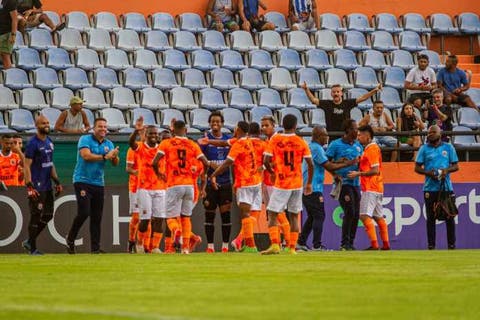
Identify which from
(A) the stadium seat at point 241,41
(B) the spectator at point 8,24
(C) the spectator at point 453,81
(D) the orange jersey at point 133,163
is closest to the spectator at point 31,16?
(B) the spectator at point 8,24

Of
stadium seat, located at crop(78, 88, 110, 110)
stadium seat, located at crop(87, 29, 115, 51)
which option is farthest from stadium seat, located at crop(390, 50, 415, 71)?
stadium seat, located at crop(78, 88, 110, 110)

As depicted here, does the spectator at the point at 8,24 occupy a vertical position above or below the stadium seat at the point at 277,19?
below

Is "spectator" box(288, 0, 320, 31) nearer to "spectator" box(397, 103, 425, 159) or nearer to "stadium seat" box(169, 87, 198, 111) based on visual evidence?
"stadium seat" box(169, 87, 198, 111)

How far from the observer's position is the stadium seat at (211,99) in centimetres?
2586

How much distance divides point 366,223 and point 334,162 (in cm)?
117

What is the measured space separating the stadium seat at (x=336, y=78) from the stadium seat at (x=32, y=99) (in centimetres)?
645

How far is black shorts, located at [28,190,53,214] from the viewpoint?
65.6ft

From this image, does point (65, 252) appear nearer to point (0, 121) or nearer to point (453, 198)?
point (0, 121)

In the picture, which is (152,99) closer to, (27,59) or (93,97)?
(93,97)

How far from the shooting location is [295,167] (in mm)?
18312

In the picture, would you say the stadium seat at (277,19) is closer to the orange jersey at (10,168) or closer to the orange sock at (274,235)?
the orange jersey at (10,168)

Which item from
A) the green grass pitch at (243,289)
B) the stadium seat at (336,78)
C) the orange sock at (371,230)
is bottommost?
the green grass pitch at (243,289)

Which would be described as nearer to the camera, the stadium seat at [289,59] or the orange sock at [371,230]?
the orange sock at [371,230]

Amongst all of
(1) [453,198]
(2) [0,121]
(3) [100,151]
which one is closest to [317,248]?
(1) [453,198]
